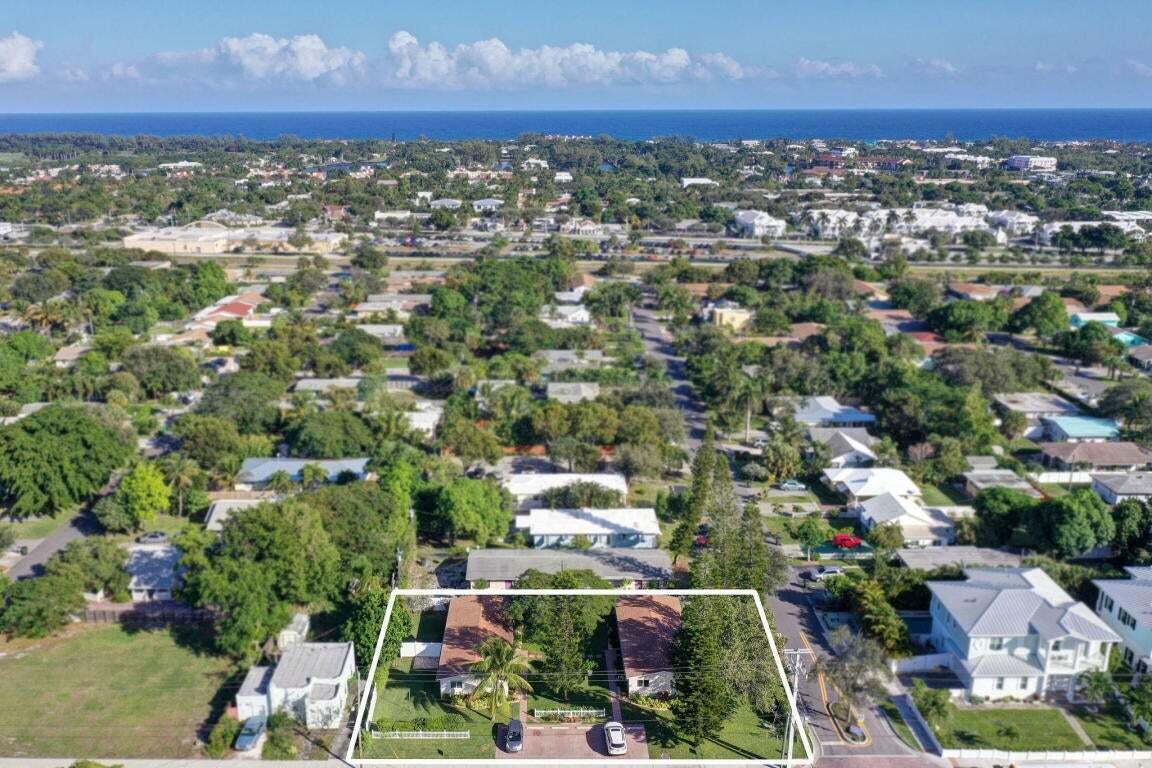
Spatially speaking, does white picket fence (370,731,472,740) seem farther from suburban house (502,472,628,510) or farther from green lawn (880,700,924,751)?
suburban house (502,472,628,510)

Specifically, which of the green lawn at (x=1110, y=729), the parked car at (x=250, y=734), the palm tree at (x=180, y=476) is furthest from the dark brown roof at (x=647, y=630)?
the palm tree at (x=180, y=476)

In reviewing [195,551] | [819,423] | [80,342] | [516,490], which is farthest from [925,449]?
[80,342]

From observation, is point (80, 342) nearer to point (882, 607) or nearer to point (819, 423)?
point (819, 423)

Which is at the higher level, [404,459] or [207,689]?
[404,459]

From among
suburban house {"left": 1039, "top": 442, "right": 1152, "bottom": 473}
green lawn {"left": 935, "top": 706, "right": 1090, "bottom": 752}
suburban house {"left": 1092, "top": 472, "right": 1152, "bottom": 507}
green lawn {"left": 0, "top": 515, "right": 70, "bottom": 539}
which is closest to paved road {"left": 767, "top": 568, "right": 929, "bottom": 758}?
green lawn {"left": 935, "top": 706, "right": 1090, "bottom": 752}

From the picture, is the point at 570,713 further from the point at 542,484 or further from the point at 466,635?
the point at 542,484

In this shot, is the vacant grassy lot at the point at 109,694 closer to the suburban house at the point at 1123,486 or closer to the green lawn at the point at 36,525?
the green lawn at the point at 36,525
